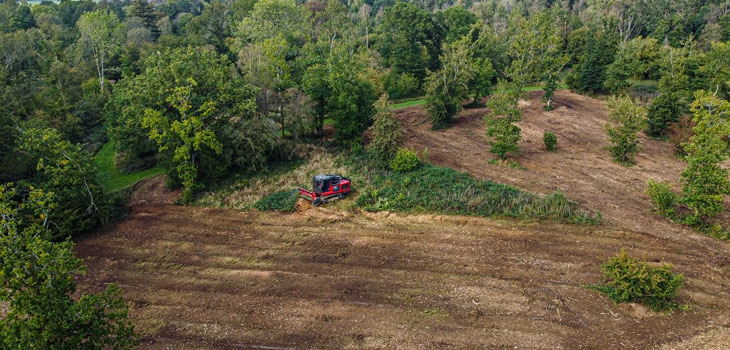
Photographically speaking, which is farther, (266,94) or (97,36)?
(97,36)

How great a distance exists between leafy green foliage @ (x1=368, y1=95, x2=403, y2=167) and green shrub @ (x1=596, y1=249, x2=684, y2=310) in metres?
15.6

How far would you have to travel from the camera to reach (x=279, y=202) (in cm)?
2702

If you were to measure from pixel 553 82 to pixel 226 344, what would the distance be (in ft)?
133

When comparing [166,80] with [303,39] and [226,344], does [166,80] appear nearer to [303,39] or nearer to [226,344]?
[226,344]

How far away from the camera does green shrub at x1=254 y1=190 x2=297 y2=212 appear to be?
26625mm

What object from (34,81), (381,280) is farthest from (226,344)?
(34,81)

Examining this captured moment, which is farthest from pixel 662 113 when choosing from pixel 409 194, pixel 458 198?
pixel 409 194

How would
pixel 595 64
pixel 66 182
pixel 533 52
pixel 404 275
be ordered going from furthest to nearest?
pixel 595 64 < pixel 533 52 < pixel 66 182 < pixel 404 275

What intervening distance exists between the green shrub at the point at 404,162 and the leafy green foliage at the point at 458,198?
1.47ft

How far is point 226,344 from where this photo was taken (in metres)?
15.7

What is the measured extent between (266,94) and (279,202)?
29.3ft

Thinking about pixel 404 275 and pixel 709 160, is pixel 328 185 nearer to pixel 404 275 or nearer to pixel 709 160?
pixel 404 275

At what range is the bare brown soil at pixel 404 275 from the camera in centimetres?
1599

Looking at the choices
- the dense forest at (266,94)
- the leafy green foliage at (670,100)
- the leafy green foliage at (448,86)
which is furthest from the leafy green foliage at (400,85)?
the leafy green foliage at (670,100)
